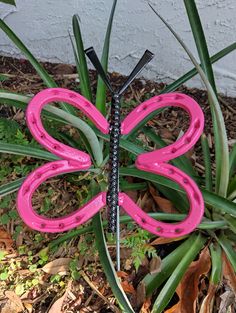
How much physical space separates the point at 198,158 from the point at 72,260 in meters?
0.53

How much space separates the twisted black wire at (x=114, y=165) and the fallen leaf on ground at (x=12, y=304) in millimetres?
375

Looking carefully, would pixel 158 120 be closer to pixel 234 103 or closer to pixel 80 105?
pixel 234 103

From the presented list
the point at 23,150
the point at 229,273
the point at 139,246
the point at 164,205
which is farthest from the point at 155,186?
the point at 23,150

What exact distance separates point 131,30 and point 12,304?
0.98m

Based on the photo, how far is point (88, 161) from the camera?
122 cm

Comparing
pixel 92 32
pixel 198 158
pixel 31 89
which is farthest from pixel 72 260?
pixel 92 32

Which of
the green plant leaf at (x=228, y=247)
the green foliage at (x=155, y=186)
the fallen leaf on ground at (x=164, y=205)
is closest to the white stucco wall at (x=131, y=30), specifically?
the green foliage at (x=155, y=186)

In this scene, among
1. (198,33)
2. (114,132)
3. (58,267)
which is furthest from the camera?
(58,267)

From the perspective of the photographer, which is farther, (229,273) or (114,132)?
(229,273)

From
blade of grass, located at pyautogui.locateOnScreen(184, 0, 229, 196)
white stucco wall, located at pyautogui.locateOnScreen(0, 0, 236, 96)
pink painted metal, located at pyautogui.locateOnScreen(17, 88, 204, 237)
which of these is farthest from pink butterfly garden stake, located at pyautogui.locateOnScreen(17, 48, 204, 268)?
white stucco wall, located at pyautogui.locateOnScreen(0, 0, 236, 96)

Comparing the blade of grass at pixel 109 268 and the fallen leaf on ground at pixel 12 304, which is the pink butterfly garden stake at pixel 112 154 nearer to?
the blade of grass at pixel 109 268

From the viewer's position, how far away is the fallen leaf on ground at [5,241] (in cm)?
161

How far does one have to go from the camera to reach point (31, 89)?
1970 millimetres

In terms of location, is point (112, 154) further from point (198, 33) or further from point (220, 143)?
point (198, 33)
